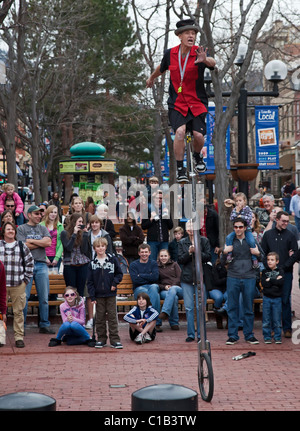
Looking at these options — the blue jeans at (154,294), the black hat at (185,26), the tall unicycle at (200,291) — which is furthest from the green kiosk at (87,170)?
the black hat at (185,26)

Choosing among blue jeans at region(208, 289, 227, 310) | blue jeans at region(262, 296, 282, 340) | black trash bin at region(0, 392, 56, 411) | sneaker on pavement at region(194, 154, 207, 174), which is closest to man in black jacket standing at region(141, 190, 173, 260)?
blue jeans at region(208, 289, 227, 310)

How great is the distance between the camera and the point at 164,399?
15.0ft

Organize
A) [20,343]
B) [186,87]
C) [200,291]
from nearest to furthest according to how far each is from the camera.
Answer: [186,87]
[200,291]
[20,343]

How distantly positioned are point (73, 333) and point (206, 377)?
13.4ft

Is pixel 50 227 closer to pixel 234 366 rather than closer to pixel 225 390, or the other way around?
pixel 234 366

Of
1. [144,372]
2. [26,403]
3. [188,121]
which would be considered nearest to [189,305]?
[144,372]

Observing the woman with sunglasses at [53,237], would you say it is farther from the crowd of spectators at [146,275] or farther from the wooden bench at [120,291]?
the wooden bench at [120,291]

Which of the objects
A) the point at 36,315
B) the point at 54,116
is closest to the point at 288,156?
the point at 54,116

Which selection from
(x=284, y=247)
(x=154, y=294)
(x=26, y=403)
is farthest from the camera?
(x=154, y=294)

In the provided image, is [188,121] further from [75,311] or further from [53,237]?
[53,237]

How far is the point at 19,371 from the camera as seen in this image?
9.78m

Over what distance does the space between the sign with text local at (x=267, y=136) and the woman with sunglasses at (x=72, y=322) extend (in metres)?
7.57

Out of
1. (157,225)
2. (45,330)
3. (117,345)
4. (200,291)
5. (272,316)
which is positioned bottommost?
(117,345)

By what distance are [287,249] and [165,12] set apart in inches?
452
